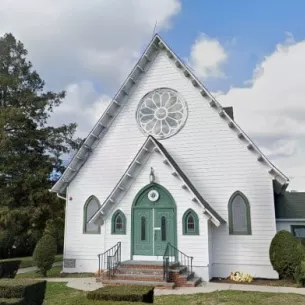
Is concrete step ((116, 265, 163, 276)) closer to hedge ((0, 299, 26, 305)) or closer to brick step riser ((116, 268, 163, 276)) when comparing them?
brick step riser ((116, 268, 163, 276))

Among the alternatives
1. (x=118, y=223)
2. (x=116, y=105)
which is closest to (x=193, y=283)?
(x=118, y=223)

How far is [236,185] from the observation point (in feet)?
47.8

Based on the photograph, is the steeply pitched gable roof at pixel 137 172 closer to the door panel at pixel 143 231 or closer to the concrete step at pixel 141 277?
the door panel at pixel 143 231

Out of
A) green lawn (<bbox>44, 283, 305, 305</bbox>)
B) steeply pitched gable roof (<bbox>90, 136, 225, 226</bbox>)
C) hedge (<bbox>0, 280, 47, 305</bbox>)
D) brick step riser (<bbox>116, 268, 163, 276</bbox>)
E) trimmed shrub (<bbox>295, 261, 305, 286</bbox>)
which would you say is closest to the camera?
hedge (<bbox>0, 280, 47, 305</bbox>)

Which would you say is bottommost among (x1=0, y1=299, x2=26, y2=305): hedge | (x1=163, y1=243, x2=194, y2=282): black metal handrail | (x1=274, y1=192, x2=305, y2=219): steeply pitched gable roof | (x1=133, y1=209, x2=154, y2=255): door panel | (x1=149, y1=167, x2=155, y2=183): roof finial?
(x1=0, y1=299, x2=26, y2=305): hedge

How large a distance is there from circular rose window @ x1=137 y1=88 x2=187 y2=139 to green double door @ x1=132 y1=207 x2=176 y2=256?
3.65m

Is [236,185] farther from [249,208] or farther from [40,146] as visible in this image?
[40,146]

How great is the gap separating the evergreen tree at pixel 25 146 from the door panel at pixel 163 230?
24.7ft

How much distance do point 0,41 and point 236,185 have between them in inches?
662

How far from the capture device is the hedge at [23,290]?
7441mm

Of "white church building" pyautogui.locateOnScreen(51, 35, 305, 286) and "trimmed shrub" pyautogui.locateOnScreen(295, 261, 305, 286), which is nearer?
"trimmed shrub" pyautogui.locateOnScreen(295, 261, 305, 286)

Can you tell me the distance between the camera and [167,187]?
14508 mm

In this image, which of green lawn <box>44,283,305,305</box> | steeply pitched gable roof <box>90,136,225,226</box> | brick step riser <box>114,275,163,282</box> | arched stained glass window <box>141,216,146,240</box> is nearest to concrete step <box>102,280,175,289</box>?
brick step riser <box>114,275,163,282</box>

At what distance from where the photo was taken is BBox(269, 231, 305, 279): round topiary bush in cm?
1266
